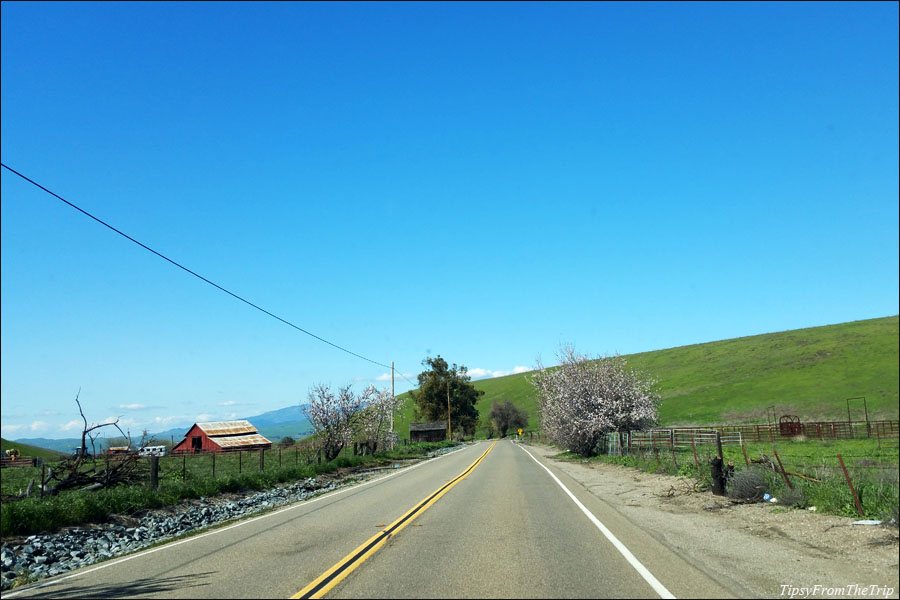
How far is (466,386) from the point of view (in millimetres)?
110312

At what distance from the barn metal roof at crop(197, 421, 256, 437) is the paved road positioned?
2951 inches

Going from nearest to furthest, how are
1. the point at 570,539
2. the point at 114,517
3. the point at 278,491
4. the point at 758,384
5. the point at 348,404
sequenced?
the point at 570,539 < the point at 114,517 < the point at 758,384 < the point at 278,491 < the point at 348,404

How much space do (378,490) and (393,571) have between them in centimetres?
1309

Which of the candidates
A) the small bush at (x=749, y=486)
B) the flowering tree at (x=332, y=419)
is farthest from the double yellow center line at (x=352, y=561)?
the flowering tree at (x=332, y=419)

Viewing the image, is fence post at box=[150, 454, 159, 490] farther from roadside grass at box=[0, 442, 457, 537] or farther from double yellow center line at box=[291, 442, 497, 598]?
double yellow center line at box=[291, 442, 497, 598]

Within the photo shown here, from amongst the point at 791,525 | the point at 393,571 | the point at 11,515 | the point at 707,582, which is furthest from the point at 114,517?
the point at 791,525

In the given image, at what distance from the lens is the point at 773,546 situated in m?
9.52

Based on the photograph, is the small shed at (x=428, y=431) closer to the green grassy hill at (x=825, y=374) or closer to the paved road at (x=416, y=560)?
the green grassy hill at (x=825, y=374)

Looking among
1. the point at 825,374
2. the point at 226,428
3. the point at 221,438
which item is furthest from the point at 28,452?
the point at 825,374

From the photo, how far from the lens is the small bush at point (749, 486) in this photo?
1409 cm

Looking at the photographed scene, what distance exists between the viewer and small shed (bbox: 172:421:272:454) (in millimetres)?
79875

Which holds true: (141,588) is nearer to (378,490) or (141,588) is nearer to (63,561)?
(63,561)

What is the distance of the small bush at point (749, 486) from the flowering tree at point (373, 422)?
2938cm

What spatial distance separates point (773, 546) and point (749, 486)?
5.02 meters
